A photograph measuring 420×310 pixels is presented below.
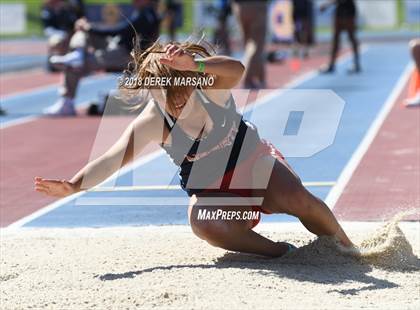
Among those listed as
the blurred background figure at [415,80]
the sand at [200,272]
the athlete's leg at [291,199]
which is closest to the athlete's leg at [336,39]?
the blurred background figure at [415,80]

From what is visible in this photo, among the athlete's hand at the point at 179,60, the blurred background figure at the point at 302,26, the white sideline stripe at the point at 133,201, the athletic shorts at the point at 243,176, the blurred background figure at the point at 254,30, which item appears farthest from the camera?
the blurred background figure at the point at 302,26

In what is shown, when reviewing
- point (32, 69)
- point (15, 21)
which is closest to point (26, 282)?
point (32, 69)

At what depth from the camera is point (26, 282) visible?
19.0 feet

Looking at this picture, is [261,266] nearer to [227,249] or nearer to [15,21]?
[227,249]

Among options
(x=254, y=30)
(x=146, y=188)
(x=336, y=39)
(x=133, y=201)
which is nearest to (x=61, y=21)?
(x=254, y=30)

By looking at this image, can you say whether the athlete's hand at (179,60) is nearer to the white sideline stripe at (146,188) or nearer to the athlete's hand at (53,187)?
the athlete's hand at (53,187)

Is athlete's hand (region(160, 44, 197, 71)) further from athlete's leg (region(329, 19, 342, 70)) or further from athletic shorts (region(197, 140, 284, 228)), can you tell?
athlete's leg (region(329, 19, 342, 70))

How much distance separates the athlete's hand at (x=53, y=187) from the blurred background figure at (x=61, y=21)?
11.7 m

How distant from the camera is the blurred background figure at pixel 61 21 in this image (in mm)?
17766

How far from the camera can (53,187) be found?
225 inches

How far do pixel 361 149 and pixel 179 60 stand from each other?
5970mm

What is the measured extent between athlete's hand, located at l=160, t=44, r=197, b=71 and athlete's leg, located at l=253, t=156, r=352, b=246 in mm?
952

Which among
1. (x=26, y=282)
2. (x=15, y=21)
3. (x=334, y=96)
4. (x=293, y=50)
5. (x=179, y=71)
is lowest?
(x=15, y=21)

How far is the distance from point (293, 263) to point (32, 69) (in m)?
20.0
